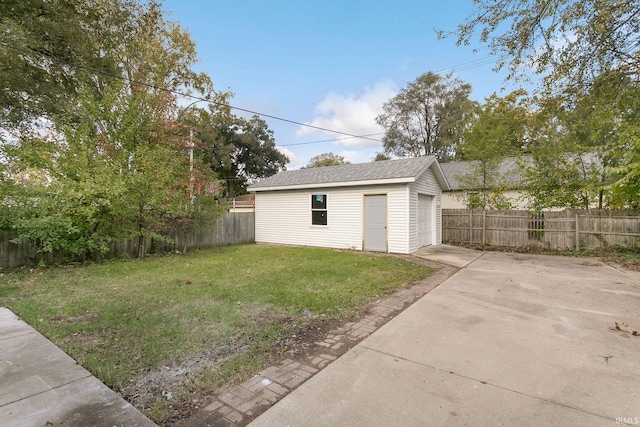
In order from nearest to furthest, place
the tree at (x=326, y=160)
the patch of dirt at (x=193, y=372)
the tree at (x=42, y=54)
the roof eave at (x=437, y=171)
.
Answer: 1. the patch of dirt at (x=193, y=372)
2. the tree at (x=42, y=54)
3. the roof eave at (x=437, y=171)
4. the tree at (x=326, y=160)

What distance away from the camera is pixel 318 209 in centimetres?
1173

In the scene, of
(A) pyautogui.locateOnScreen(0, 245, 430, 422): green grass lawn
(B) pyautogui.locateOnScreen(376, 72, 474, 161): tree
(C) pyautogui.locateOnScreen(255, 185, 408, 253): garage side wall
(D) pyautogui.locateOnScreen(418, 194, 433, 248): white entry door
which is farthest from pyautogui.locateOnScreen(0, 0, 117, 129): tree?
(B) pyautogui.locateOnScreen(376, 72, 474, 161): tree

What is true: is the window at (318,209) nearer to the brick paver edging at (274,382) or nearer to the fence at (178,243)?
the fence at (178,243)

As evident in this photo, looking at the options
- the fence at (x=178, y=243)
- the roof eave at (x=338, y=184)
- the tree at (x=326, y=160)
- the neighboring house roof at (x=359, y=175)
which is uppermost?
the tree at (x=326, y=160)

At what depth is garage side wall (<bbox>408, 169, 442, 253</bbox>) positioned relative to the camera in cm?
993

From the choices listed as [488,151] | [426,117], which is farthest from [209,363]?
[426,117]

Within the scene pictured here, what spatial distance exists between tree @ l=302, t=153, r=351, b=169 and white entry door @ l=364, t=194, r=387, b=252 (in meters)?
30.6

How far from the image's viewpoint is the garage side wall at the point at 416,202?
391 inches

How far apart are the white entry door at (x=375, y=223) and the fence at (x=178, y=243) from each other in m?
5.59

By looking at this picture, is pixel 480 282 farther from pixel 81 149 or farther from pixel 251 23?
pixel 251 23

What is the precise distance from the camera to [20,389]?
2309 millimetres

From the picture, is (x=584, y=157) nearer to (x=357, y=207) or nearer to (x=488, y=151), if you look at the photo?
(x=488, y=151)

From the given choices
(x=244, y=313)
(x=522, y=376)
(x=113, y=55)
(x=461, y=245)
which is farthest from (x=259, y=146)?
(x=522, y=376)

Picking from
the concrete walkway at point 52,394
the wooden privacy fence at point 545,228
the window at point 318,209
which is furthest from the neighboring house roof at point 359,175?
the concrete walkway at point 52,394
